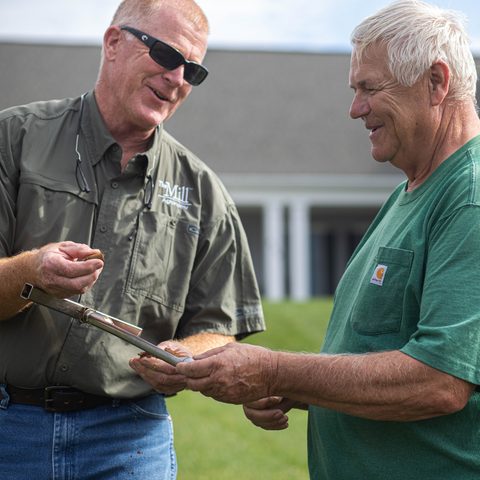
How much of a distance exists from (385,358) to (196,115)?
808 inches

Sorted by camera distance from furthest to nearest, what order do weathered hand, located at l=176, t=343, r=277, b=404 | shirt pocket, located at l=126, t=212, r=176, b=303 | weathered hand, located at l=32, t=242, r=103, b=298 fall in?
shirt pocket, located at l=126, t=212, r=176, b=303, weathered hand, located at l=32, t=242, r=103, b=298, weathered hand, located at l=176, t=343, r=277, b=404

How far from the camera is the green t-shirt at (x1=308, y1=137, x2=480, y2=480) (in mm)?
1638

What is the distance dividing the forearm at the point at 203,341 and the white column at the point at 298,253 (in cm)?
1826

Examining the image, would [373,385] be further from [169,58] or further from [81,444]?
[169,58]

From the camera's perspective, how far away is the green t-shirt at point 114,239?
7.73 feet

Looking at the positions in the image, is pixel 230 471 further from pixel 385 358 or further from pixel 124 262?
pixel 385 358

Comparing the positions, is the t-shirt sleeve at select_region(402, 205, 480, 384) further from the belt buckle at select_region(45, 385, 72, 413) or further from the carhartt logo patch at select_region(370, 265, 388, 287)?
the belt buckle at select_region(45, 385, 72, 413)

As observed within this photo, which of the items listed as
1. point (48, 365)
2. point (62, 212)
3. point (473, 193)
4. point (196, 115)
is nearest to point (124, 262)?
point (62, 212)

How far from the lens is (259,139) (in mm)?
21875

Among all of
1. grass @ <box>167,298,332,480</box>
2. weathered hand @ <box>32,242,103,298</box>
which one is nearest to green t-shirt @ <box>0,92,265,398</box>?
weathered hand @ <box>32,242,103,298</box>

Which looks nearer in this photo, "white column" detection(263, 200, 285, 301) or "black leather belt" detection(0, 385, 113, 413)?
"black leather belt" detection(0, 385, 113, 413)

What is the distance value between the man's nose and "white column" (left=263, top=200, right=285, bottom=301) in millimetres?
18608

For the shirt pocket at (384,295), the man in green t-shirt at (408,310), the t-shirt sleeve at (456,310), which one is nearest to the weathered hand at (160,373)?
the man in green t-shirt at (408,310)

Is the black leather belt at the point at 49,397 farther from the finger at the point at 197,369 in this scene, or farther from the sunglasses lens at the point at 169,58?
the sunglasses lens at the point at 169,58
